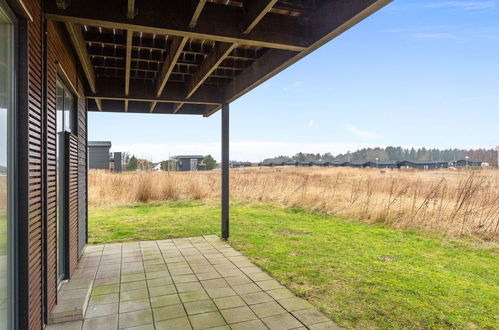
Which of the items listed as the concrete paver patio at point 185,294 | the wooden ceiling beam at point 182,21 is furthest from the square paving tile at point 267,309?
the wooden ceiling beam at point 182,21

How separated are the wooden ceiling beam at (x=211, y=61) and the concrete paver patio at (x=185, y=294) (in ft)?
7.22

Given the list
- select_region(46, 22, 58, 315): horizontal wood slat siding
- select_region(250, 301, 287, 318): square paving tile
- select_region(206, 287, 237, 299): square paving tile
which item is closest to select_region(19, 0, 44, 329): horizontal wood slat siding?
select_region(46, 22, 58, 315): horizontal wood slat siding

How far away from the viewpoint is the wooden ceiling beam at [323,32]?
6.48 feet

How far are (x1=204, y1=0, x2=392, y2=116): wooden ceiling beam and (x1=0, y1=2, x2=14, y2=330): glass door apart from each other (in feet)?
6.38

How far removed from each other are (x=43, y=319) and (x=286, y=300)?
183 centimetres

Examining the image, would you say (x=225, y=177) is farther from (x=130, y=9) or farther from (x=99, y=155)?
(x=99, y=155)

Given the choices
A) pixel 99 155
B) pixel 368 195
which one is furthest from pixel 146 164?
pixel 99 155

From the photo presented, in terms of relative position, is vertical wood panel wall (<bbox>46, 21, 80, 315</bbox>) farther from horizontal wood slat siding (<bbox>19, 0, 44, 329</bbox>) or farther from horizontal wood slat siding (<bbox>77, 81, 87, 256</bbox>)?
horizontal wood slat siding (<bbox>77, 81, 87, 256</bbox>)

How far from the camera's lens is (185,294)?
2822 millimetres

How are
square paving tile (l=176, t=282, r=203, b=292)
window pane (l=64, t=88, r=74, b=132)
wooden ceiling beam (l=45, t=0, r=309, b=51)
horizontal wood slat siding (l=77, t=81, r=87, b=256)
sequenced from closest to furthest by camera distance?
1. wooden ceiling beam (l=45, t=0, r=309, b=51)
2. square paving tile (l=176, t=282, r=203, b=292)
3. window pane (l=64, t=88, r=74, b=132)
4. horizontal wood slat siding (l=77, t=81, r=87, b=256)

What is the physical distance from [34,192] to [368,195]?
6543 millimetres

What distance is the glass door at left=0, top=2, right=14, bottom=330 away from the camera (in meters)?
1.46

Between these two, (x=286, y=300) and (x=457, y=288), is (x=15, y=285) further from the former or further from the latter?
(x=457, y=288)

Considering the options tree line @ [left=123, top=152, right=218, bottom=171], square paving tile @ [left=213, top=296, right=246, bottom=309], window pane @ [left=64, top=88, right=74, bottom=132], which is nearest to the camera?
square paving tile @ [left=213, top=296, right=246, bottom=309]
